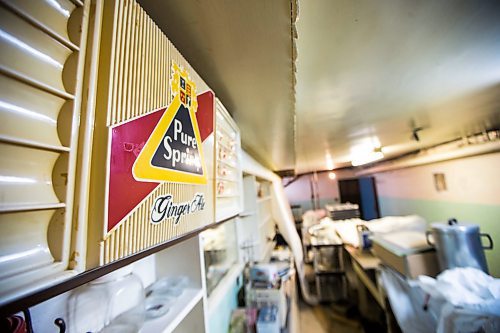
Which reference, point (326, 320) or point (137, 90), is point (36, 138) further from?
point (326, 320)

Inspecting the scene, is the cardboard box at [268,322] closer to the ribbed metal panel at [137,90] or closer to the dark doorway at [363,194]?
the ribbed metal panel at [137,90]

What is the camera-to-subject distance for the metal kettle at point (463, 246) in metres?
1.34

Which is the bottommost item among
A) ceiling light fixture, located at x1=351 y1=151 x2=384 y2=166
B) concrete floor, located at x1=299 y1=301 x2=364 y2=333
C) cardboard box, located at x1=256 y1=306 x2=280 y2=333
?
concrete floor, located at x1=299 y1=301 x2=364 y2=333

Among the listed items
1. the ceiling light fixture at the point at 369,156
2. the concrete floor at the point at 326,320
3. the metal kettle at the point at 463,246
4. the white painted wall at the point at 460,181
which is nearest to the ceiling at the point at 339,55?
the metal kettle at the point at 463,246

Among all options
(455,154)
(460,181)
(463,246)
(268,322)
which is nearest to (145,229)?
(268,322)

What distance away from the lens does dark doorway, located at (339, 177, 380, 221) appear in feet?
18.0

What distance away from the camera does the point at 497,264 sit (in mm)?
1354

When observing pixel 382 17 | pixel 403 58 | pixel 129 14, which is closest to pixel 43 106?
pixel 129 14

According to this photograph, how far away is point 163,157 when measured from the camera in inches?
16.7

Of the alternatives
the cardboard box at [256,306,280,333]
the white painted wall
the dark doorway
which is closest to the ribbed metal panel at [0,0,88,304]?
the cardboard box at [256,306,280,333]

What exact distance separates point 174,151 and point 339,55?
0.65 m

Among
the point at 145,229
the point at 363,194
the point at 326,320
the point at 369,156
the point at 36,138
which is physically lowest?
the point at 326,320

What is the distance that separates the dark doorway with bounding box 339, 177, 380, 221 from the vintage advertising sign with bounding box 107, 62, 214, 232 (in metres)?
6.11

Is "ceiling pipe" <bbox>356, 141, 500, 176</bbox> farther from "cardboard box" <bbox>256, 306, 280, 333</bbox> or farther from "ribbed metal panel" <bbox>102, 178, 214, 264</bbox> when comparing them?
"ribbed metal panel" <bbox>102, 178, 214, 264</bbox>
